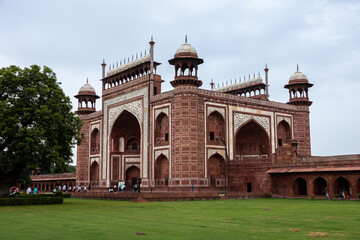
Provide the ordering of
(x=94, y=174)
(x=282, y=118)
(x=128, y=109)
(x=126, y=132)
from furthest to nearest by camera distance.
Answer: (x=94, y=174)
(x=126, y=132)
(x=282, y=118)
(x=128, y=109)

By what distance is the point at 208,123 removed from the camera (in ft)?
102

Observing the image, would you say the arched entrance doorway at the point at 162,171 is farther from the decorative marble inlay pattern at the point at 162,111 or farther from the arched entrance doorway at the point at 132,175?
the arched entrance doorway at the point at 132,175

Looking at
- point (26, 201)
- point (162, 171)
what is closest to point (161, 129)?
point (162, 171)

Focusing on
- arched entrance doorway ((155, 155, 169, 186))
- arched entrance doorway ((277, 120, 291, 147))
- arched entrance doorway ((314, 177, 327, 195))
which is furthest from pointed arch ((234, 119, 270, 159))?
arched entrance doorway ((314, 177, 327, 195))

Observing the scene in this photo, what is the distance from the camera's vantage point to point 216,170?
3100cm

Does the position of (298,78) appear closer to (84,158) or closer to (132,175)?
(132,175)

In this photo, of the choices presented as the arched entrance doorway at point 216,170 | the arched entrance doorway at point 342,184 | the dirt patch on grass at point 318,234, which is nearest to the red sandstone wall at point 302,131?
the arched entrance doorway at point 216,170

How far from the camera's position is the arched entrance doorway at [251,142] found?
34.8 metres

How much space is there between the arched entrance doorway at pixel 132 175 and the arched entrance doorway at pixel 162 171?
7027 millimetres

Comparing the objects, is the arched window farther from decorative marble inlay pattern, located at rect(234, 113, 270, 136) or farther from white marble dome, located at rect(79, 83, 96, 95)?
white marble dome, located at rect(79, 83, 96, 95)

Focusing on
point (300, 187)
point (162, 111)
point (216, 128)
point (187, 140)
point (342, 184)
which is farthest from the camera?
point (216, 128)

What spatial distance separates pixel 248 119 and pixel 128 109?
9.70 metres

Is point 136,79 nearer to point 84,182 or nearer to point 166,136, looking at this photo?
point 166,136

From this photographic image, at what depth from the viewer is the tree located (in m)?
18.9
